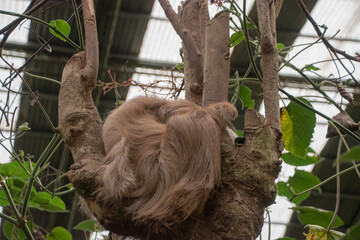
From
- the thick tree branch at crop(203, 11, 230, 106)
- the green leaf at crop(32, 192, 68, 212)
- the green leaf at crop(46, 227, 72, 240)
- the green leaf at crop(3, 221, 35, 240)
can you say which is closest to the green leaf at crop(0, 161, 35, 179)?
the green leaf at crop(32, 192, 68, 212)

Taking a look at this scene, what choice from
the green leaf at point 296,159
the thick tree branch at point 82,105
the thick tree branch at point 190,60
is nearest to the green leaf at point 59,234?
the thick tree branch at point 82,105

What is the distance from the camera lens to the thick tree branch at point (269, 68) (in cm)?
282

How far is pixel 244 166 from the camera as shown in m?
2.66

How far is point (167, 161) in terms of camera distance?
3031mm

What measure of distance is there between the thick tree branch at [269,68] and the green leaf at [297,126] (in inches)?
26.9

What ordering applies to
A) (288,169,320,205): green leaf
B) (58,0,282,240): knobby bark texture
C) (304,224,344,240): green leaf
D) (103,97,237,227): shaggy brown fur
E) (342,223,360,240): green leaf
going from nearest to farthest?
(342,223,360,240): green leaf → (58,0,282,240): knobby bark texture → (103,97,237,227): shaggy brown fur → (304,224,344,240): green leaf → (288,169,320,205): green leaf

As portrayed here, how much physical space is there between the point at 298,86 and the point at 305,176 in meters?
6.23

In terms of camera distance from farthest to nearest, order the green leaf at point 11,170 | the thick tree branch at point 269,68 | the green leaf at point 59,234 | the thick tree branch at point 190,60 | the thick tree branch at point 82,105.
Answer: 1. the green leaf at point 59,234
2. the green leaf at point 11,170
3. the thick tree branch at point 190,60
4. the thick tree branch at point 82,105
5. the thick tree branch at point 269,68

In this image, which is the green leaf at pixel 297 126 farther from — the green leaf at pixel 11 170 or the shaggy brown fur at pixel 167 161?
the green leaf at pixel 11 170

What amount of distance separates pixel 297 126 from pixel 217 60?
74cm

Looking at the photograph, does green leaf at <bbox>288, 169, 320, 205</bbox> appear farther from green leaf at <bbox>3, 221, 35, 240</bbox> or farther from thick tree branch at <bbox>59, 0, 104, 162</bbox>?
green leaf at <bbox>3, 221, 35, 240</bbox>

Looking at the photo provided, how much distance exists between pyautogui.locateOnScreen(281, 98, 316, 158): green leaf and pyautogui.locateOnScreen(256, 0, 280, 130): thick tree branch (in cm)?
68

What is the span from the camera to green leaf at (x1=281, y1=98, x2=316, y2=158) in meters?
3.59

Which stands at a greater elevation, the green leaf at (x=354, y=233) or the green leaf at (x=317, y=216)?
the green leaf at (x=354, y=233)
